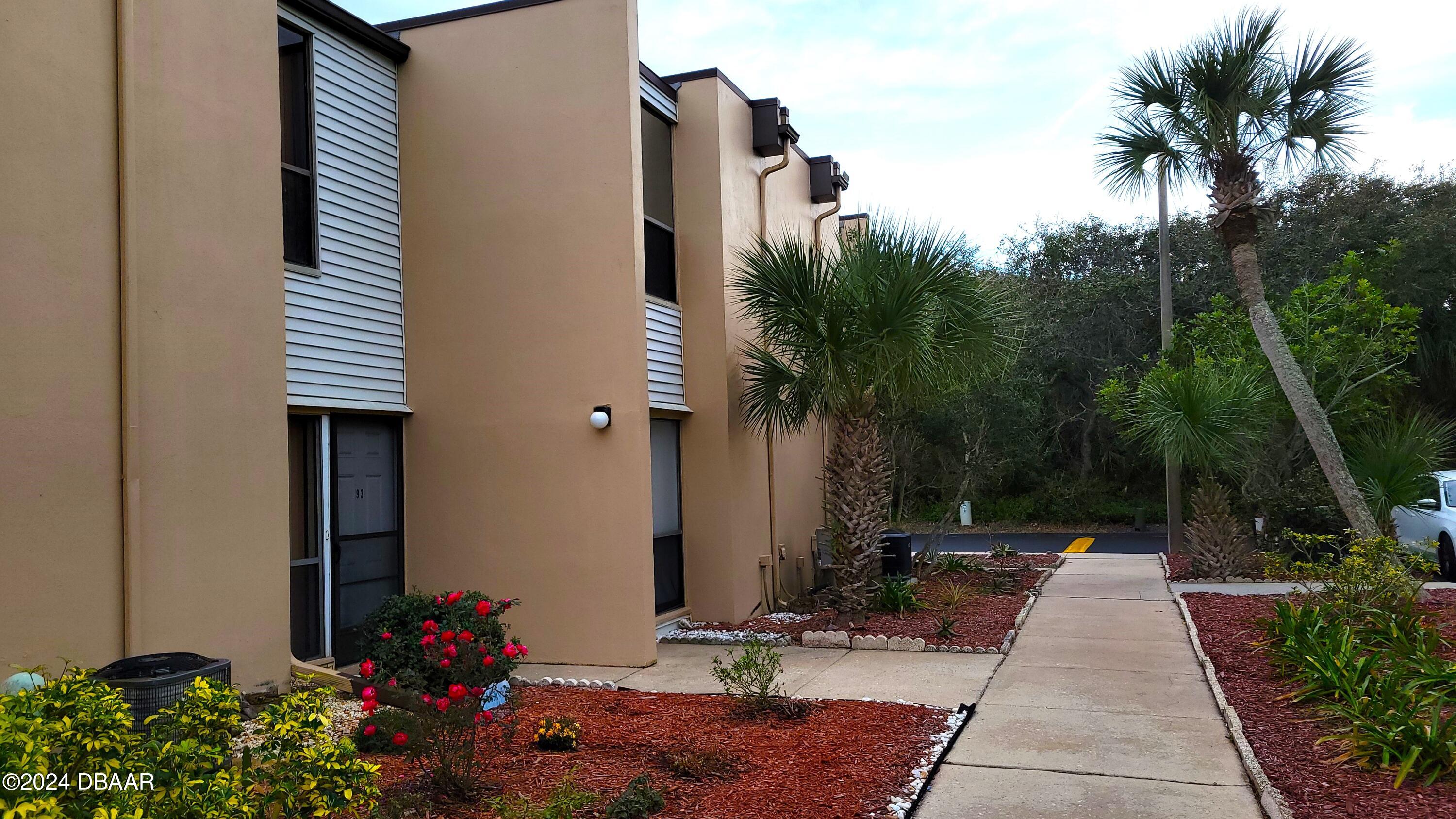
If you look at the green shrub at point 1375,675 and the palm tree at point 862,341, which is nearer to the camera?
the green shrub at point 1375,675

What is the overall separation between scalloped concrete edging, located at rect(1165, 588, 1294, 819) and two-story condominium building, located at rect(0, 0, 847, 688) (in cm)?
448

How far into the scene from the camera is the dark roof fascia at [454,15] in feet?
29.6

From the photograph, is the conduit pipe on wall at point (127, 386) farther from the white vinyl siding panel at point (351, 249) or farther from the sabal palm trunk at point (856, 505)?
the sabal palm trunk at point (856, 505)

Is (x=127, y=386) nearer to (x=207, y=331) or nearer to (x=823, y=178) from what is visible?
(x=207, y=331)

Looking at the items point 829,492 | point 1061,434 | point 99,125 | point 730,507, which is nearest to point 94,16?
point 99,125

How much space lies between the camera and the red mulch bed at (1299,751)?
180 inches

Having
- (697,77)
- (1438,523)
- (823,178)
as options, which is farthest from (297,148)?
(1438,523)

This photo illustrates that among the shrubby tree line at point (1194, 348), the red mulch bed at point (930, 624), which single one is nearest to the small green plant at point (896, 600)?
the red mulch bed at point (930, 624)

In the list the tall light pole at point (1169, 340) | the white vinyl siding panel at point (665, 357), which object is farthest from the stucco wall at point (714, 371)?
the tall light pole at point (1169, 340)

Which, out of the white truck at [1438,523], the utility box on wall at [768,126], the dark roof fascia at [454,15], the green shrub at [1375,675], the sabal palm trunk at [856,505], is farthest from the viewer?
the white truck at [1438,523]

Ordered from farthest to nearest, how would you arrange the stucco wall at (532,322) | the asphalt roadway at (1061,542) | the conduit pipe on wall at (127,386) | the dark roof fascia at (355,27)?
the asphalt roadway at (1061,542), the stucco wall at (532,322), the dark roof fascia at (355,27), the conduit pipe on wall at (127,386)

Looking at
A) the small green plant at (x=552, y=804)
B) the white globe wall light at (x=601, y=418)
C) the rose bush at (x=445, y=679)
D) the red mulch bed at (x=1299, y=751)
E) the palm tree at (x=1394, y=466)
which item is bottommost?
the red mulch bed at (x=1299, y=751)

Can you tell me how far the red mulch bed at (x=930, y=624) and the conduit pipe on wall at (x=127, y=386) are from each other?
5.81 metres

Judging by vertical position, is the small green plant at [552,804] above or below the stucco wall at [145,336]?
below
